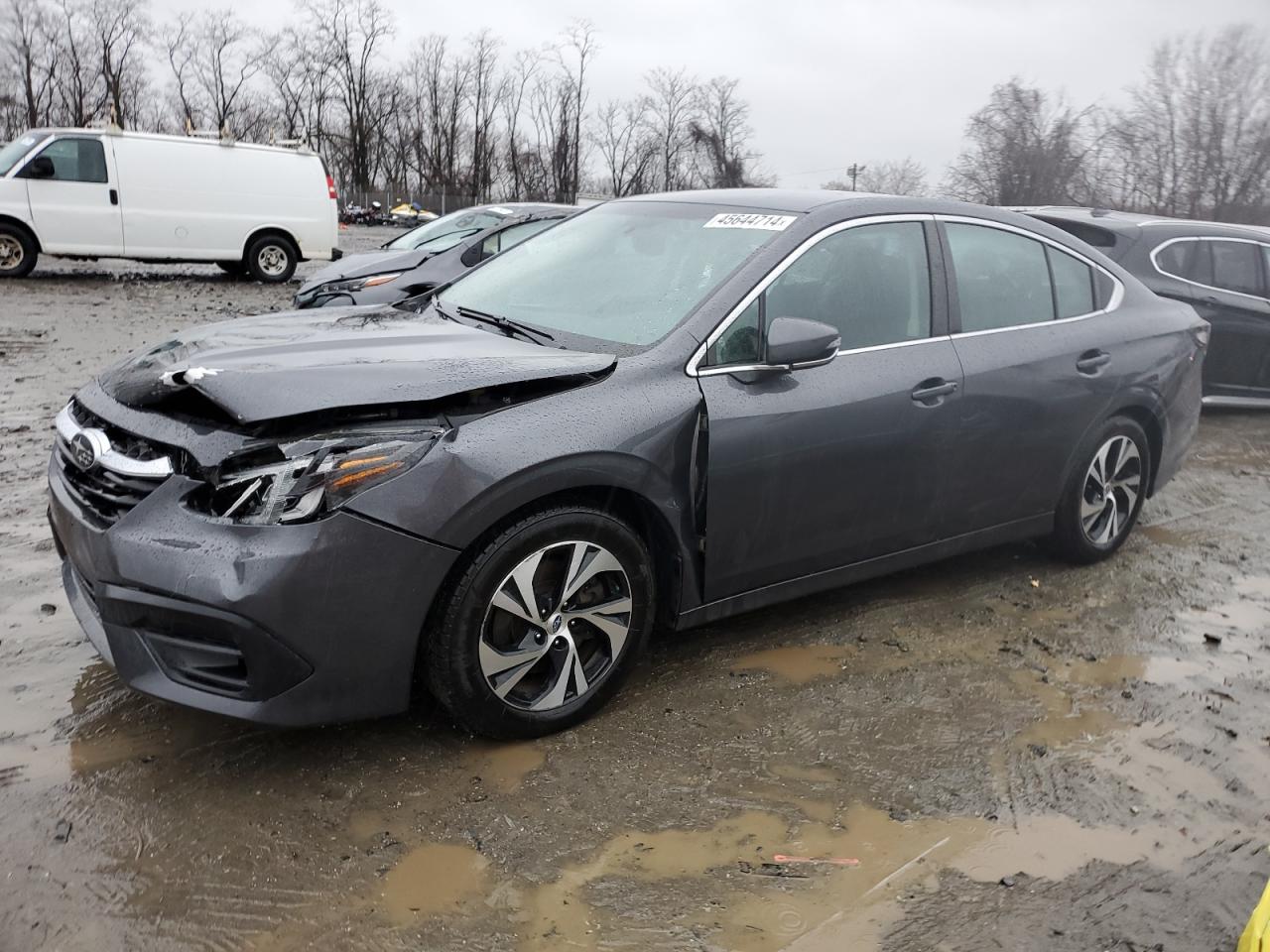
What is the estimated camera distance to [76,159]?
47.3 ft

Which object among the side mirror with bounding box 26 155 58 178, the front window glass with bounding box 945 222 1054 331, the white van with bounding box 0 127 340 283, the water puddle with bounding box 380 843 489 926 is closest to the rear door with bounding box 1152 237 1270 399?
the front window glass with bounding box 945 222 1054 331

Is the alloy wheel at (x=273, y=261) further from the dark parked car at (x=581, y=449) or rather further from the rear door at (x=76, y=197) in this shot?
the dark parked car at (x=581, y=449)

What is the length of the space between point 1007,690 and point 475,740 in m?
1.91

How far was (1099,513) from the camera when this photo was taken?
4.93 metres

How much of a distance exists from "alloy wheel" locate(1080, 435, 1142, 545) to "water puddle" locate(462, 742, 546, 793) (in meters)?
2.93

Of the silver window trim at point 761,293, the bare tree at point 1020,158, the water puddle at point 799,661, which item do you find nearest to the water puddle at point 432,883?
the water puddle at point 799,661

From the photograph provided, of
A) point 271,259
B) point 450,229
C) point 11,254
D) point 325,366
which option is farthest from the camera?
point 271,259

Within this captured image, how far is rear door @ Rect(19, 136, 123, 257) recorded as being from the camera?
14.3 m

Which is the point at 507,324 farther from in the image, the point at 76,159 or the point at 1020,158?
the point at 1020,158

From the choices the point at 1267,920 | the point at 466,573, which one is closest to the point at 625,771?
the point at 466,573

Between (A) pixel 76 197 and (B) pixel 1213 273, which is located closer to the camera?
(B) pixel 1213 273

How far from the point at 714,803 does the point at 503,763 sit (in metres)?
0.63

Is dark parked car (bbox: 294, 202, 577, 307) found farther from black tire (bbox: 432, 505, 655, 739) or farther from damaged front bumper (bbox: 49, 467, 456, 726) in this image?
damaged front bumper (bbox: 49, 467, 456, 726)

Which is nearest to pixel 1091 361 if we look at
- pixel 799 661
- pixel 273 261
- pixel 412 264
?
pixel 799 661
